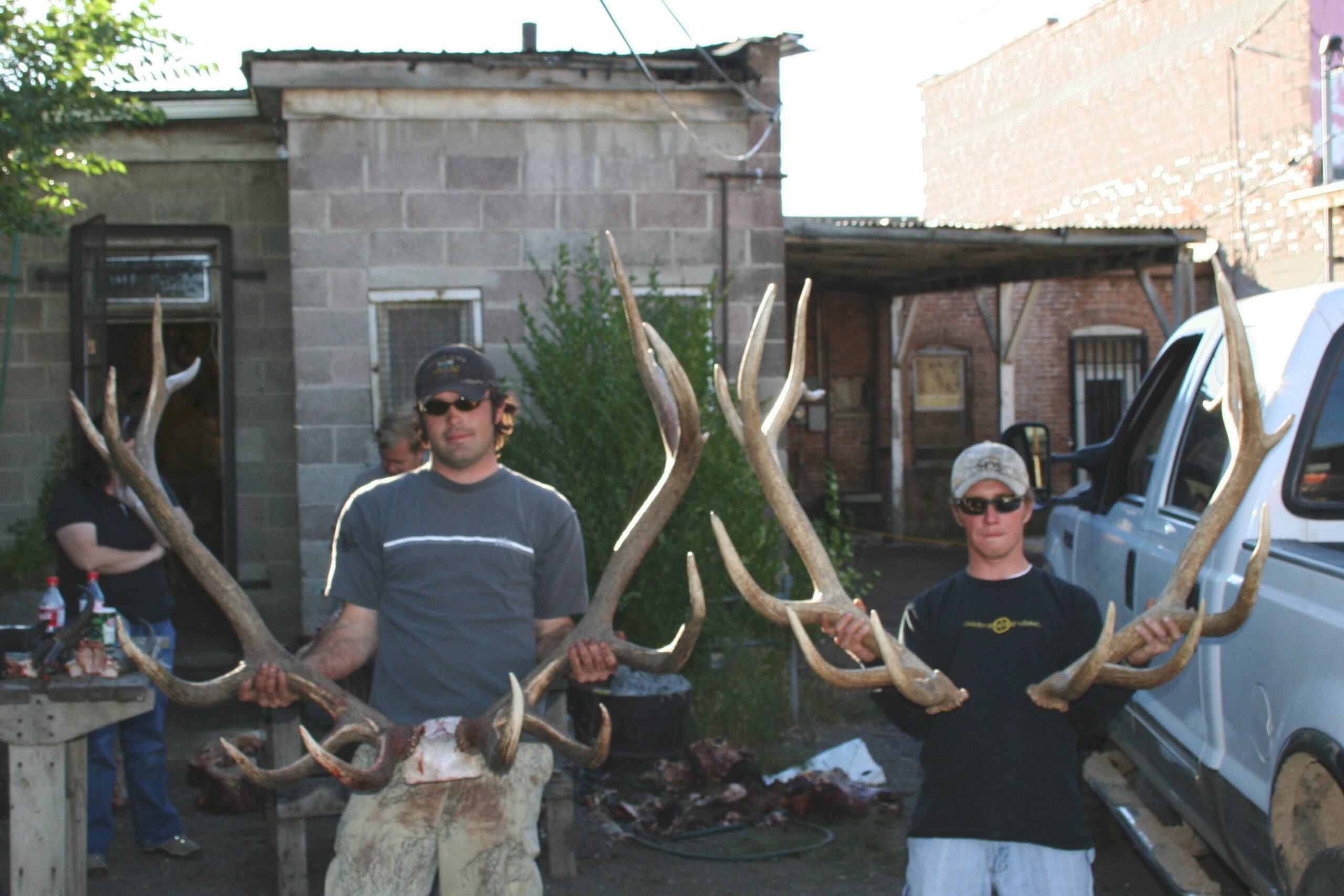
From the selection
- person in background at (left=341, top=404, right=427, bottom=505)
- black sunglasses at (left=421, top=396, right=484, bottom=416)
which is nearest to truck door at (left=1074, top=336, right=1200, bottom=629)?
black sunglasses at (left=421, top=396, right=484, bottom=416)

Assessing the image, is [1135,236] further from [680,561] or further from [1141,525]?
[1141,525]

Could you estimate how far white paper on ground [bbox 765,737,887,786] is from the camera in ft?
20.9

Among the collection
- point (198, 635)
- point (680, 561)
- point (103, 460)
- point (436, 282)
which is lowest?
point (198, 635)

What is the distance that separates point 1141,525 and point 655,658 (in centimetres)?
207

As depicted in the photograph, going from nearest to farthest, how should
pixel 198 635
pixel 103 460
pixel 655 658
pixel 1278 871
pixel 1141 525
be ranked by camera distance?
pixel 1278 871, pixel 655 658, pixel 1141 525, pixel 103 460, pixel 198 635

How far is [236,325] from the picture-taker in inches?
364

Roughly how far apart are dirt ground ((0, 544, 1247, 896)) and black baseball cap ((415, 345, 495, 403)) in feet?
8.24

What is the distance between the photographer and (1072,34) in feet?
71.4

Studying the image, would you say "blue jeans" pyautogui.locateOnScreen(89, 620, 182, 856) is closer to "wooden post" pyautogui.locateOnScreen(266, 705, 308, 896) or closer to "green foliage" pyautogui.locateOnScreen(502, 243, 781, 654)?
"wooden post" pyautogui.locateOnScreen(266, 705, 308, 896)

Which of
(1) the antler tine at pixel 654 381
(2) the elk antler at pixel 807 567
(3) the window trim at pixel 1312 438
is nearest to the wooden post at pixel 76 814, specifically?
(1) the antler tine at pixel 654 381

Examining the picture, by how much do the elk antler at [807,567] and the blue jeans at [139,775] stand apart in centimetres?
298

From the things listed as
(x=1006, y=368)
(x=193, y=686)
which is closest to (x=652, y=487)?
(x=193, y=686)

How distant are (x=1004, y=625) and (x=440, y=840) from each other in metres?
1.50

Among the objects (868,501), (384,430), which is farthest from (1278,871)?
(868,501)
